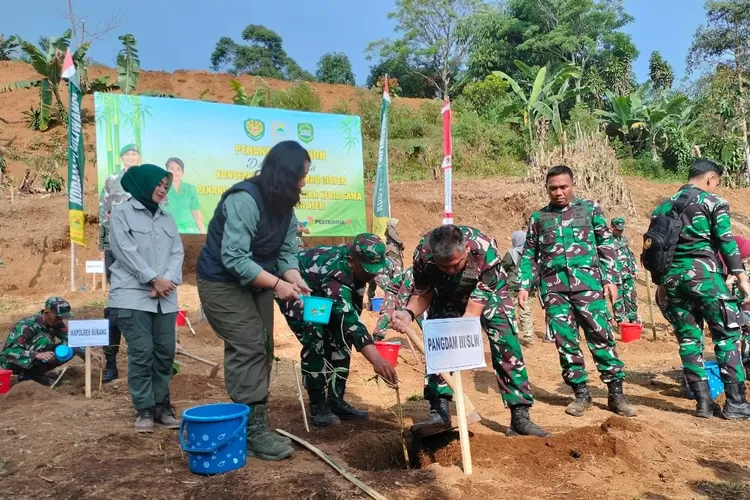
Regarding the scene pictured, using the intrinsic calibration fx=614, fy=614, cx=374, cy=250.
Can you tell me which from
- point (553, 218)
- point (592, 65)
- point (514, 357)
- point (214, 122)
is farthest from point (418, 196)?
point (592, 65)

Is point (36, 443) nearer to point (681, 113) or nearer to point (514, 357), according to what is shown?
point (514, 357)

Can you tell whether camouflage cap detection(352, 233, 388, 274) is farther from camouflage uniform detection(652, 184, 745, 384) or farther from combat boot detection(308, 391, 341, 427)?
camouflage uniform detection(652, 184, 745, 384)

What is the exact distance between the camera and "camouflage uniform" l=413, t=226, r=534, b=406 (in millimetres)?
3758

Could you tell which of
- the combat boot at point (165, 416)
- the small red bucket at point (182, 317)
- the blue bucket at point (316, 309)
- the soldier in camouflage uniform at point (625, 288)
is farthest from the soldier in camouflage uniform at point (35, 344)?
the soldier in camouflage uniform at point (625, 288)


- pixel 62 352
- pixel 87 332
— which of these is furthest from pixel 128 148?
pixel 87 332

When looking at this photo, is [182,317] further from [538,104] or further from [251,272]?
[538,104]

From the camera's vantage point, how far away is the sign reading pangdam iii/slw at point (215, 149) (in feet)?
29.5

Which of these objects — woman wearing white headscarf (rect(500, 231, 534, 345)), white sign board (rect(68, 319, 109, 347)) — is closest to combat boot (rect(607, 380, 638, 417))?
woman wearing white headscarf (rect(500, 231, 534, 345))

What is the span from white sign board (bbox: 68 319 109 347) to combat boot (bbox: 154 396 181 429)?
108cm

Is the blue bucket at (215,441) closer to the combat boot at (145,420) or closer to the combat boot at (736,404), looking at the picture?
the combat boot at (145,420)

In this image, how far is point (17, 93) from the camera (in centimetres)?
2638

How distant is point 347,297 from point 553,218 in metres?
1.93

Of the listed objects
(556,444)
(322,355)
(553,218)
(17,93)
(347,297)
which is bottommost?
(556,444)

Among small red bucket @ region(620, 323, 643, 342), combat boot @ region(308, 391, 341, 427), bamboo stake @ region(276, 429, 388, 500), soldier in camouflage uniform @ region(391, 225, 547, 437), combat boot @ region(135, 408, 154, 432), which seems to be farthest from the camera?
small red bucket @ region(620, 323, 643, 342)
